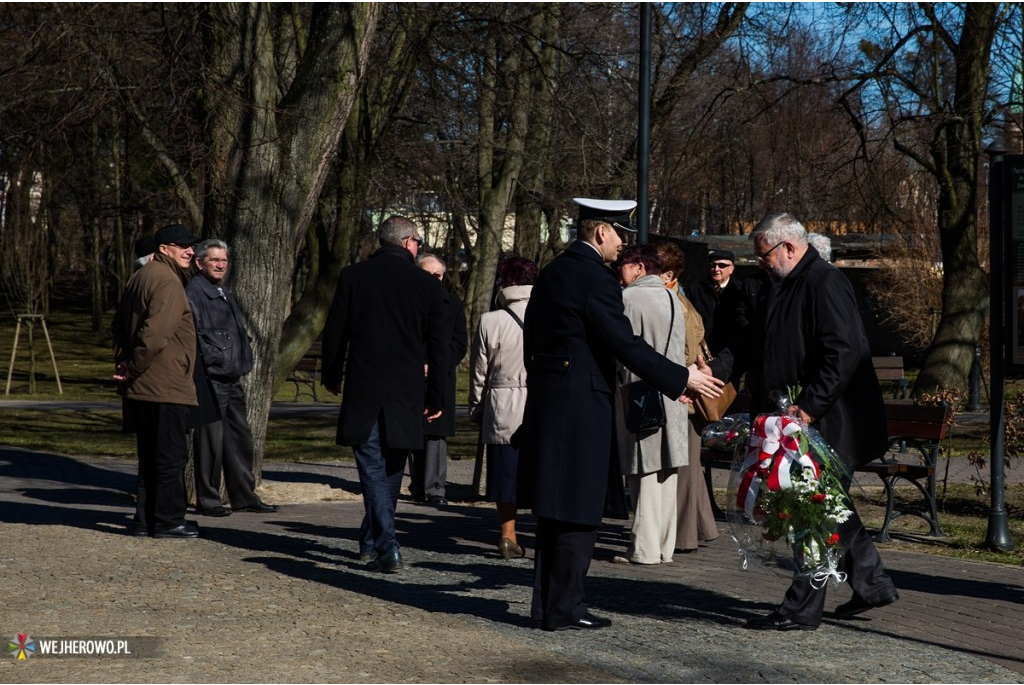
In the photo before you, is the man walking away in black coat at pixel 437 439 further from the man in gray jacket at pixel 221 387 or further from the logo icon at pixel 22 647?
the logo icon at pixel 22 647

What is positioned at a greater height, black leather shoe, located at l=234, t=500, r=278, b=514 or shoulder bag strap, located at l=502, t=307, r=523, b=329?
shoulder bag strap, located at l=502, t=307, r=523, b=329

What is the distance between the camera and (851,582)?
6531 mm

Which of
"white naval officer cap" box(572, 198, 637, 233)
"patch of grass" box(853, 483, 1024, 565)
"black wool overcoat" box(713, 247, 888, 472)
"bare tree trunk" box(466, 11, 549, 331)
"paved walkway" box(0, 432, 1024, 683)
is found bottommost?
"paved walkway" box(0, 432, 1024, 683)

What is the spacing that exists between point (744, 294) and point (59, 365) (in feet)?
84.6

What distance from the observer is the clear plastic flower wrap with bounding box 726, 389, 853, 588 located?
6.09 meters

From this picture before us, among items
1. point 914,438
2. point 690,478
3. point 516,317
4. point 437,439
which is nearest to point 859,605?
point 690,478

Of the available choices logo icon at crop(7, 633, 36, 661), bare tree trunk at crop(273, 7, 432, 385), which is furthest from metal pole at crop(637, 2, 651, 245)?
logo icon at crop(7, 633, 36, 661)

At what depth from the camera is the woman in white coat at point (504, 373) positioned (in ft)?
28.7

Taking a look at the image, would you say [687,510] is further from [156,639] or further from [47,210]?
[47,210]

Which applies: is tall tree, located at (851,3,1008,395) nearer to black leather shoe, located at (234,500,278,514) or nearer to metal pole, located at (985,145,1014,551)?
metal pole, located at (985,145,1014,551)

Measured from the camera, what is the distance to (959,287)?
1762 centimetres

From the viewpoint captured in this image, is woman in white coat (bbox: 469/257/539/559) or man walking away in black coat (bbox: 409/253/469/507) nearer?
woman in white coat (bbox: 469/257/539/559)

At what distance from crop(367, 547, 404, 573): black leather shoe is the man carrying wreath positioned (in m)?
2.26

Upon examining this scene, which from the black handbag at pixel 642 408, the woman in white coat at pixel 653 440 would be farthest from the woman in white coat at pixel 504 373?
the black handbag at pixel 642 408
